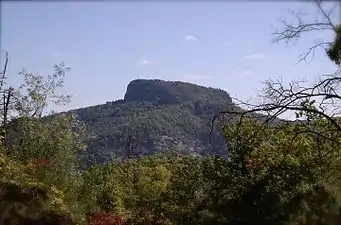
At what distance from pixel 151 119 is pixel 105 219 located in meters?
74.4

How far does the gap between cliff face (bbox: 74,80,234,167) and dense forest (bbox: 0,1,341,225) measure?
45037mm

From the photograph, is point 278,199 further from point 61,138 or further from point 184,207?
point 61,138

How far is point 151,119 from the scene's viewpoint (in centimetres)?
9500

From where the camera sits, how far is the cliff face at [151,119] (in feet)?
269

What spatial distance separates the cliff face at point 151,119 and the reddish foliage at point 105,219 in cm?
4765

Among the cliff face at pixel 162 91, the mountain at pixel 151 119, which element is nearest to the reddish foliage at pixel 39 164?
the mountain at pixel 151 119

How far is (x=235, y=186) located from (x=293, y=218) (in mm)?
3333

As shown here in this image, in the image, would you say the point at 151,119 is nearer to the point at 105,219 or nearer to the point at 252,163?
the point at 105,219

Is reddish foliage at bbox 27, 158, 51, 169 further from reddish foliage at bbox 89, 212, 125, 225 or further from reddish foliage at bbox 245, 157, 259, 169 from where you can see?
reddish foliage at bbox 245, 157, 259, 169

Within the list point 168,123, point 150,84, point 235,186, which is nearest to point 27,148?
point 235,186

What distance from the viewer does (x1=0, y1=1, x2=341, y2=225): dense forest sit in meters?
8.46

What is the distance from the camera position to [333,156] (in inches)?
420

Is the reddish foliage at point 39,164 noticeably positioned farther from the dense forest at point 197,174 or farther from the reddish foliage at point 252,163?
the reddish foliage at point 252,163

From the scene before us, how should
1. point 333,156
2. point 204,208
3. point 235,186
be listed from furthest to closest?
1. point 204,208
2. point 235,186
3. point 333,156
